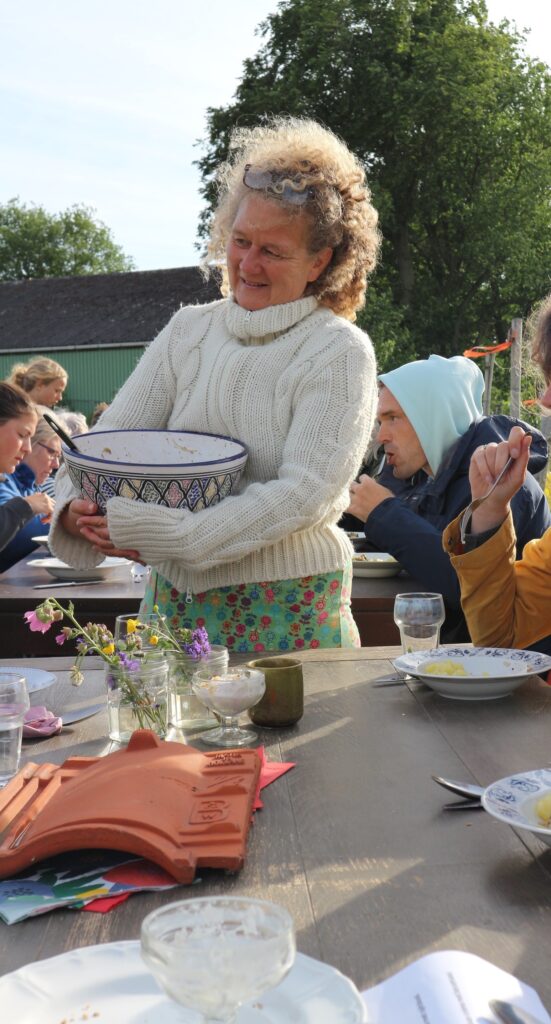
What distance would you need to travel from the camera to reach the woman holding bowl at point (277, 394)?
2.18 m

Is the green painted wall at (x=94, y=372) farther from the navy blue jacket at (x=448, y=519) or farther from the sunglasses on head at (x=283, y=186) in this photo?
the sunglasses on head at (x=283, y=186)

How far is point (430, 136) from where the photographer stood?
915 inches

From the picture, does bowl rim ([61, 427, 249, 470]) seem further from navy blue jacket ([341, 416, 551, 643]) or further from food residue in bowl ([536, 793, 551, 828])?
navy blue jacket ([341, 416, 551, 643])

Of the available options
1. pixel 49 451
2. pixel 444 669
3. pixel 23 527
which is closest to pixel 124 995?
A: pixel 444 669

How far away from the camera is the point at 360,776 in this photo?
154 centimetres

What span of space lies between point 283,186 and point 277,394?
0.45 meters

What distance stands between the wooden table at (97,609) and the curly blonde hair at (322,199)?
4.02ft

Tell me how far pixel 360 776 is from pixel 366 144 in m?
23.3

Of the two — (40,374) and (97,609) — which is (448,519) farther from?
(40,374)

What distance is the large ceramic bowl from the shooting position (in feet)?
6.88

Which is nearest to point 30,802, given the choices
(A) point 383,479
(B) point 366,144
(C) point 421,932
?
(C) point 421,932

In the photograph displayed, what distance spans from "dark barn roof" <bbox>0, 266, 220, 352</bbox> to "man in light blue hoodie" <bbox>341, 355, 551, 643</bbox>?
24.4 metres

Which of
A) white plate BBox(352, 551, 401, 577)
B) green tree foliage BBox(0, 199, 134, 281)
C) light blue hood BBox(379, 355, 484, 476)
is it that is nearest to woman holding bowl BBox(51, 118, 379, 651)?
light blue hood BBox(379, 355, 484, 476)

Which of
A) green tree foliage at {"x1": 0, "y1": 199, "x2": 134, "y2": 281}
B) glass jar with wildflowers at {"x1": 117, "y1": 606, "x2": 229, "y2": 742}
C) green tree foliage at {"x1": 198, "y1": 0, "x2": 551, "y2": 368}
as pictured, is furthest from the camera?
green tree foliage at {"x1": 0, "y1": 199, "x2": 134, "y2": 281}
